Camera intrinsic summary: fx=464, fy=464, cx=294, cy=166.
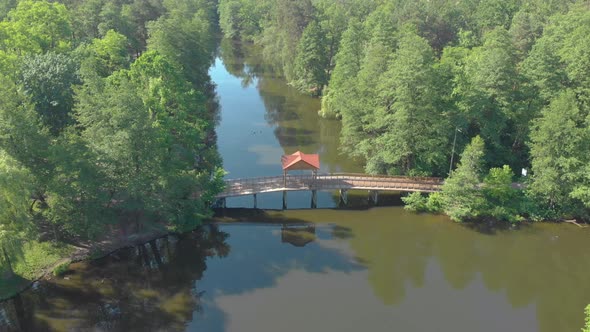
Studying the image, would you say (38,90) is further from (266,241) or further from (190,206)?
(266,241)

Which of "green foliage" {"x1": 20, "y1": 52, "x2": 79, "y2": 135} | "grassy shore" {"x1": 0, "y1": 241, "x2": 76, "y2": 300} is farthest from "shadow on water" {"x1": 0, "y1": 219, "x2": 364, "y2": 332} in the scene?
"green foliage" {"x1": 20, "y1": 52, "x2": 79, "y2": 135}

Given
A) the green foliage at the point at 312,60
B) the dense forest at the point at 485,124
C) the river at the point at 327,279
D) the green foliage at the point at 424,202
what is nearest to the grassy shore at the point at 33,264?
the river at the point at 327,279

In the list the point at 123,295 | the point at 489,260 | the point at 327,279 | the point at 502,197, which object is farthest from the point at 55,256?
the point at 502,197

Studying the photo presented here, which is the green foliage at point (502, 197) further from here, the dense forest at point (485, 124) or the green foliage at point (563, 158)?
the green foliage at point (563, 158)

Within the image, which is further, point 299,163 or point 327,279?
point 299,163

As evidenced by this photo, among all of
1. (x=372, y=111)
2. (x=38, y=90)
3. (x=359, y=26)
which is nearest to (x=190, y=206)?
(x=38, y=90)

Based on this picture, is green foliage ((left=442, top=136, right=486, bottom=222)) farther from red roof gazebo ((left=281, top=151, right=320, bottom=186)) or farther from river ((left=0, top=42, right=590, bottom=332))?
red roof gazebo ((left=281, top=151, right=320, bottom=186))

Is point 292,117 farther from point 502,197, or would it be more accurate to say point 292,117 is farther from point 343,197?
point 502,197
